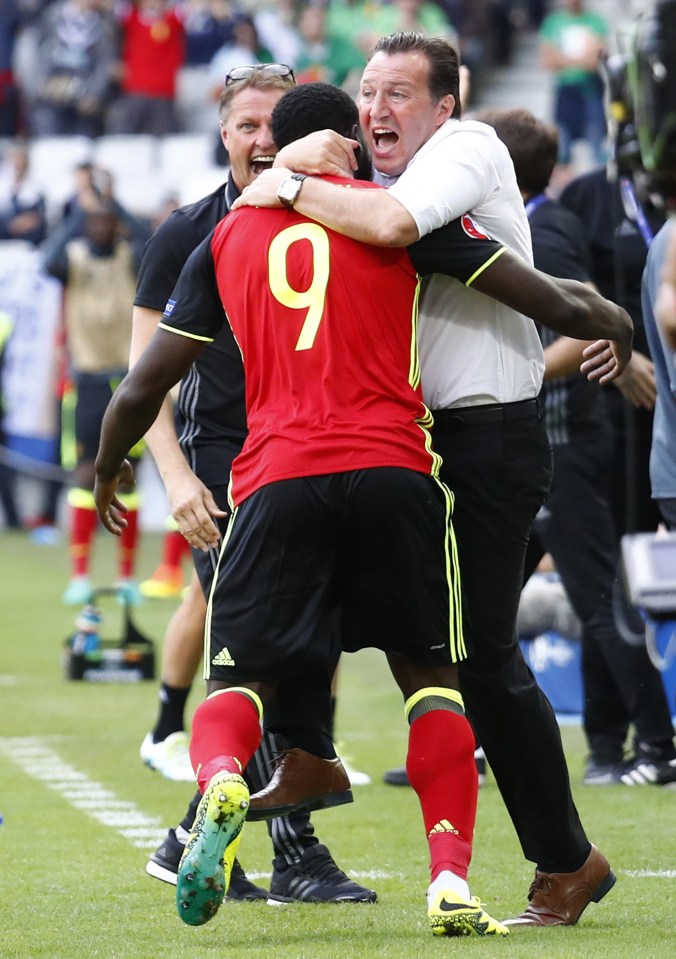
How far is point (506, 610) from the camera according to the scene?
412 centimetres

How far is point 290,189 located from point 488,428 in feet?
2.28

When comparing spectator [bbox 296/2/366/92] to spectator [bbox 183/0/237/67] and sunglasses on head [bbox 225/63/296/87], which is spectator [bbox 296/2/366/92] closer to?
spectator [bbox 183/0/237/67]

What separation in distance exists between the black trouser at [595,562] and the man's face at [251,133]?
1954mm

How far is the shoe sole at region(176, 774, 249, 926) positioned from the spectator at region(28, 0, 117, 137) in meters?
17.2

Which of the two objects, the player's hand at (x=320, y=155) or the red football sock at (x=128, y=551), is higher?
the player's hand at (x=320, y=155)

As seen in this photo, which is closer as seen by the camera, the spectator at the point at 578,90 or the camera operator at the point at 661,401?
the camera operator at the point at 661,401

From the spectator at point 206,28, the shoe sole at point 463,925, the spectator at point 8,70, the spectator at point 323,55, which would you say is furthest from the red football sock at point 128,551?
the spectator at point 8,70

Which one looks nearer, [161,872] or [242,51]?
[161,872]

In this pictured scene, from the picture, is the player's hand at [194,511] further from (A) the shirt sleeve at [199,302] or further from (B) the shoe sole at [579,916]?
(B) the shoe sole at [579,916]

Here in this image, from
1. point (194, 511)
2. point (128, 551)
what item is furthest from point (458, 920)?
point (128, 551)

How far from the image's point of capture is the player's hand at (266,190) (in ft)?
13.1

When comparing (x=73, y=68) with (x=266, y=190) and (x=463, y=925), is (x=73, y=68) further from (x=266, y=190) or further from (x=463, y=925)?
(x=463, y=925)

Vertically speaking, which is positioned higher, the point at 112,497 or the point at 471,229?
the point at 471,229

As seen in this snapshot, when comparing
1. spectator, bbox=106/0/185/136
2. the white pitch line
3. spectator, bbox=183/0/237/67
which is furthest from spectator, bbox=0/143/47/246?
the white pitch line
